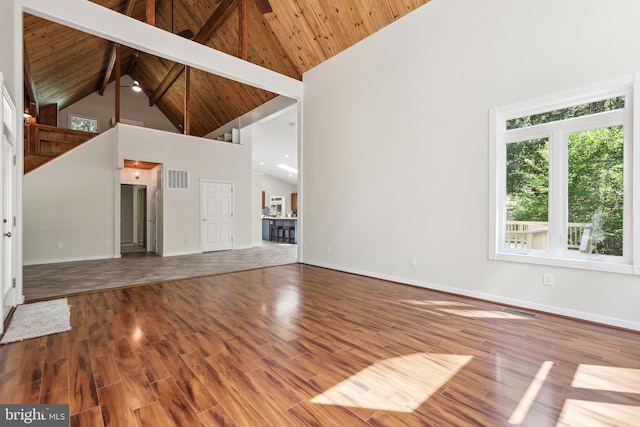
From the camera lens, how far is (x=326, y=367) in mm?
2064

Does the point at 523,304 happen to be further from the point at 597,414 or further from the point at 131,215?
the point at 131,215

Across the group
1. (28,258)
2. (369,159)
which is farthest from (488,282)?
(28,258)

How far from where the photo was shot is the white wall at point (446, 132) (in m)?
2.92

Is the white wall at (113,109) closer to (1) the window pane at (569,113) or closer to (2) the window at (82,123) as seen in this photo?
(2) the window at (82,123)

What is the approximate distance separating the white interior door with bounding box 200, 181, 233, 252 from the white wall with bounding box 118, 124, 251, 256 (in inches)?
5.4

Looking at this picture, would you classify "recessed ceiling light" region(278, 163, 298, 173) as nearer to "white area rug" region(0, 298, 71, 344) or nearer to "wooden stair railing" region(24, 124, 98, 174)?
"wooden stair railing" region(24, 124, 98, 174)

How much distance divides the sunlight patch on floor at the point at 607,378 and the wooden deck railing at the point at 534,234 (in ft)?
4.86

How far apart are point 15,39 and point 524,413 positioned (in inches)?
225

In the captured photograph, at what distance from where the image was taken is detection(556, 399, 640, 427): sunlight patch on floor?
1524mm

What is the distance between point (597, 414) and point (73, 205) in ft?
28.6

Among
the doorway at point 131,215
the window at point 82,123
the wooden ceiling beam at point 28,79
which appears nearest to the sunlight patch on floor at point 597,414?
the wooden ceiling beam at point 28,79

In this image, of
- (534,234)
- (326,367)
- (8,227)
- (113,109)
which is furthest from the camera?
(113,109)

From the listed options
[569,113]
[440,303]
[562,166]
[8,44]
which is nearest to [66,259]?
[8,44]

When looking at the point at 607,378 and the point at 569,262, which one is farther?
the point at 569,262
